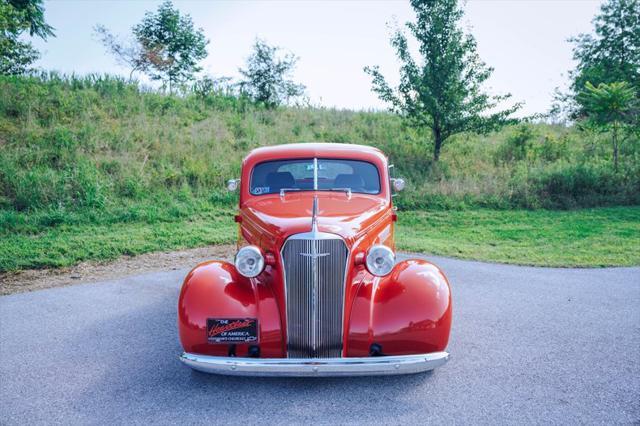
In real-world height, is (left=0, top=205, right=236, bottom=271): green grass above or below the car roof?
below

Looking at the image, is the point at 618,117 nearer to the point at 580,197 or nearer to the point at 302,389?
the point at 580,197

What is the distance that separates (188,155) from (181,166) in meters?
0.60

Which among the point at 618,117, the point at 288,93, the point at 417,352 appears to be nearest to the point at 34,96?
the point at 288,93

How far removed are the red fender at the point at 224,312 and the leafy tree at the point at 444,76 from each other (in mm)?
12049

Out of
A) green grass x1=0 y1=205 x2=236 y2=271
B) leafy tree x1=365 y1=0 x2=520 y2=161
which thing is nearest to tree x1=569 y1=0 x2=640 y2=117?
leafy tree x1=365 y1=0 x2=520 y2=161

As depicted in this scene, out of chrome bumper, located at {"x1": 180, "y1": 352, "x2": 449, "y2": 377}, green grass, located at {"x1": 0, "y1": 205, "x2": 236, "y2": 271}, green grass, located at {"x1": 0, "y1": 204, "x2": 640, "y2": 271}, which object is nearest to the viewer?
chrome bumper, located at {"x1": 180, "y1": 352, "x2": 449, "y2": 377}

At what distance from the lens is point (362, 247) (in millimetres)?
3852

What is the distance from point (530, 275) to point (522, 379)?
159 inches

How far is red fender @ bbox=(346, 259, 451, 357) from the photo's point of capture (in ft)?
11.5

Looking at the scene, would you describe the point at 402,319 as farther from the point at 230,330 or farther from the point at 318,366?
the point at 230,330

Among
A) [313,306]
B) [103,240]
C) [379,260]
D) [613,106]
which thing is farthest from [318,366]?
[613,106]

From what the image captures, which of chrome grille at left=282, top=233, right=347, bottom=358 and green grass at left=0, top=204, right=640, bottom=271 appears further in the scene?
green grass at left=0, top=204, right=640, bottom=271

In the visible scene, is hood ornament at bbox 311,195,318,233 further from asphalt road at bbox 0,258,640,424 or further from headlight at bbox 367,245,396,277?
asphalt road at bbox 0,258,640,424

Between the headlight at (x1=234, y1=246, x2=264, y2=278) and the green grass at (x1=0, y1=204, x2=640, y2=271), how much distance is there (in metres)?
5.44
